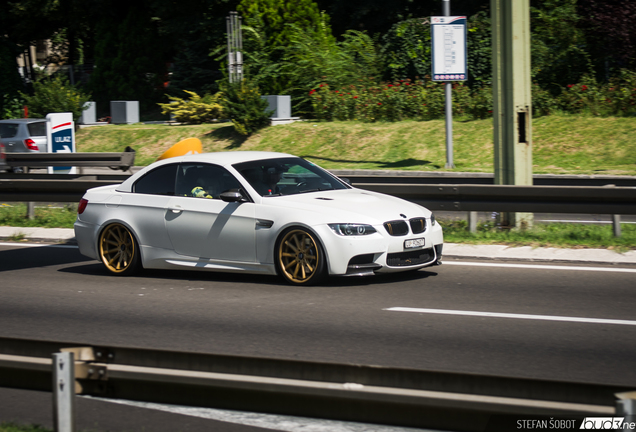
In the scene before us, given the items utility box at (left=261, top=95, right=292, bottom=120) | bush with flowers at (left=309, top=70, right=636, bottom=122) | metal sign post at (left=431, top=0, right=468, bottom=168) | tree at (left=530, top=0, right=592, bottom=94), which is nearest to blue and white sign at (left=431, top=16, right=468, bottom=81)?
metal sign post at (left=431, top=0, right=468, bottom=168)

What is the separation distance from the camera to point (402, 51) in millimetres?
29094

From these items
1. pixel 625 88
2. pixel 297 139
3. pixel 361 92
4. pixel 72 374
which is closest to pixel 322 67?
pixel 361 92

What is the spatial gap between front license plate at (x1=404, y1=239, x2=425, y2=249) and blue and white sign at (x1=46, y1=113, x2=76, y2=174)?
39.8 ft

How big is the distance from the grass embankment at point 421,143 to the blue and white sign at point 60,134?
7.11m

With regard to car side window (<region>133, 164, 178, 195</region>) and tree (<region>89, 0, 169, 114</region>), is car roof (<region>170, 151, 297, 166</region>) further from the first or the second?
tree (<region>89, 0, 169, 114</region>)

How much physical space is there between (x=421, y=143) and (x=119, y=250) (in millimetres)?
14998

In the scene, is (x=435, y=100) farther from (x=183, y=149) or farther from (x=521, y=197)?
(x=521, y=197)

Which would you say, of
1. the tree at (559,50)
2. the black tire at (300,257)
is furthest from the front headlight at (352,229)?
the tree at (559,50)

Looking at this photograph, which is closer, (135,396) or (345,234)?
(135,396)

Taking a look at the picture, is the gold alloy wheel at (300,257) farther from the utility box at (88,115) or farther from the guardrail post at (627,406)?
the utility box at (88,115)

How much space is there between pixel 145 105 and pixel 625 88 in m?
25.6

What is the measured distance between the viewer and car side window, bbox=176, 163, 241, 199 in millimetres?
8875

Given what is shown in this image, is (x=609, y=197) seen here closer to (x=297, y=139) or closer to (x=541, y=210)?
(x=541, y=210)

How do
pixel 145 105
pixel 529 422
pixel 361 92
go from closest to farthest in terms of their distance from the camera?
pixel 529 422
pixel 361 92
pixel 145 105
